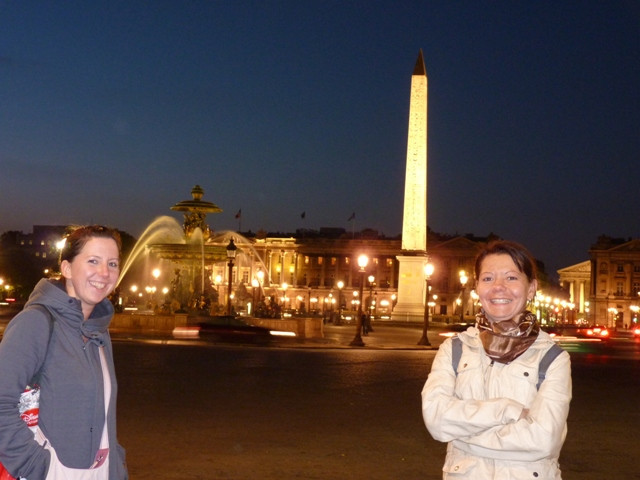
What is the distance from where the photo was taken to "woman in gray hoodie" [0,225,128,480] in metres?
3.30

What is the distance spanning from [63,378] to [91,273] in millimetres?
607

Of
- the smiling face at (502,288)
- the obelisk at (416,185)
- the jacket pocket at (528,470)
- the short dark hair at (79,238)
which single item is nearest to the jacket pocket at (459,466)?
the jacket pocket at (528,470)

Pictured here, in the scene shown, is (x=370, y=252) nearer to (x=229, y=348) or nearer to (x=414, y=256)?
(x=414, y=256)

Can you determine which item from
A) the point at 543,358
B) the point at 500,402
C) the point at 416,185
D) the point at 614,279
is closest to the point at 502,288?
Answer: the point at 543,358

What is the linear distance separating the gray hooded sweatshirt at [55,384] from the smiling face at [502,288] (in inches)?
69.6

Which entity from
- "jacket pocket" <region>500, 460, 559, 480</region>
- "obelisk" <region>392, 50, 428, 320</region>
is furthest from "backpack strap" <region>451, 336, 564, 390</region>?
"obelisk" <region>392, 50, 428, 320</region>

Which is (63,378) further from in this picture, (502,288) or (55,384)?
(502,288)

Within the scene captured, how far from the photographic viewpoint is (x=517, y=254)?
389 centimetres

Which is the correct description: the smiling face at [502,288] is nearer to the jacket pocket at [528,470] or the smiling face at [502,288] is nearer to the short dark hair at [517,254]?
the short dark hair at [517,254]

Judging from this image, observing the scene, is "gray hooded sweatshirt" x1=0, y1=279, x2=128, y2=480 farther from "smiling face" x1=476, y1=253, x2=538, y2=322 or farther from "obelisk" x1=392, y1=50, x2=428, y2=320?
"obelisk" x1=392, y1=50, x2=428, y2=320

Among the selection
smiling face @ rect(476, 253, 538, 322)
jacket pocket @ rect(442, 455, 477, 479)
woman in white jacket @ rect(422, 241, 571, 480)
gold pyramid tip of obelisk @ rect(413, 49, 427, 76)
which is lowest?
jacket pocket @ rect(442, 455, 477, 479)

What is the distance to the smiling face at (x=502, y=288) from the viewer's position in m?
3.78

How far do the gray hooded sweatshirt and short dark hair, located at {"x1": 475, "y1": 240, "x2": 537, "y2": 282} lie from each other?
1.85 m

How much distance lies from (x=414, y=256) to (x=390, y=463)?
157ft
